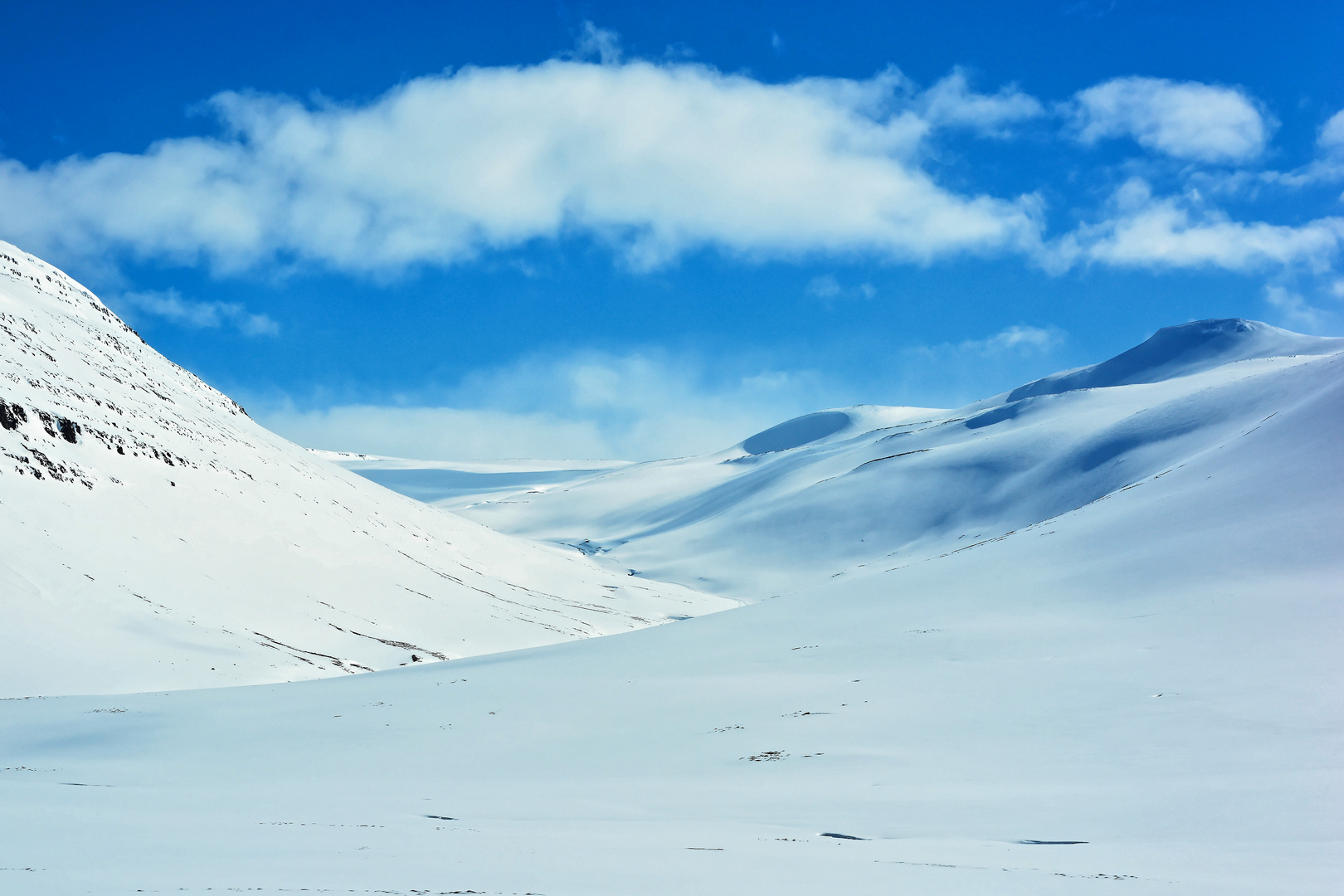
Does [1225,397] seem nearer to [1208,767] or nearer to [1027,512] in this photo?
[1027,512]

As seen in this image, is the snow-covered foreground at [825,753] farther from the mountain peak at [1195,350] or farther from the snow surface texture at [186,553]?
the mountain peak at [1195,350]

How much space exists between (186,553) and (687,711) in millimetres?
36631

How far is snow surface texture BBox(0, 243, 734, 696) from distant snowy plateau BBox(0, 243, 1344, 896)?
236 mm

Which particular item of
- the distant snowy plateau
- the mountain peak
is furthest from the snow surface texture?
the mountain peak

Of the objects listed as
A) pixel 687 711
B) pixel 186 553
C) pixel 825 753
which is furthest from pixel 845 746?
pixel 186 553

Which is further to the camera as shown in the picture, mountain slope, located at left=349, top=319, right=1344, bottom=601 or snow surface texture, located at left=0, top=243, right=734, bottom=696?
mountain slope, located at left=349, top=319, right=1344, bottom=601

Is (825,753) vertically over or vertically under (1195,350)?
under

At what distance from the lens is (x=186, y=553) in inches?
1655

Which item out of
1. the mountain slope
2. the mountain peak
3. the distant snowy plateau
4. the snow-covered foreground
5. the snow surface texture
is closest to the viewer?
the snow-covered foreground

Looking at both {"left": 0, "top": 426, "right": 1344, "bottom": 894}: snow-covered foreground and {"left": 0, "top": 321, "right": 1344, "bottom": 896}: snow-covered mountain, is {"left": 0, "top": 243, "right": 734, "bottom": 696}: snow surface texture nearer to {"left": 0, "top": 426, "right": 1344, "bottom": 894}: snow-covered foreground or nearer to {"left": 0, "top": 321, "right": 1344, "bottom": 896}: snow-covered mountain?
{"left": 0, "top": 426, "right": 1344, "bottom": 894}: snow-covered foreground

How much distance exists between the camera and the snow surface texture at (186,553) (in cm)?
3241

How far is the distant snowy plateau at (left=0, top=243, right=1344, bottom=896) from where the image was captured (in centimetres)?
705

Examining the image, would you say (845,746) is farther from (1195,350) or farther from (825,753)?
(1195,350)

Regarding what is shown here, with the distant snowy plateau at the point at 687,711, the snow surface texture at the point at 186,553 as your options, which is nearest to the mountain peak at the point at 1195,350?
the snow surface texture at the point at 186,553
